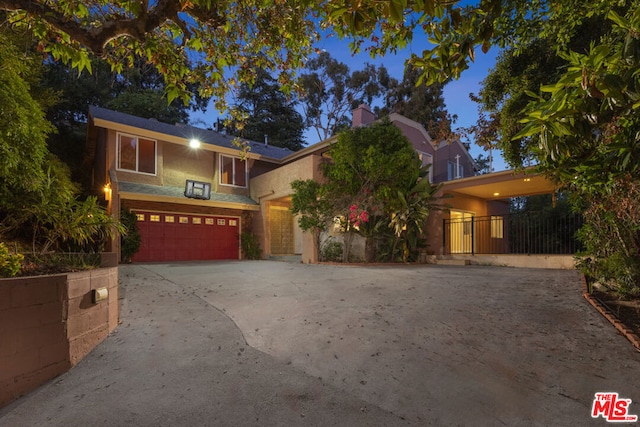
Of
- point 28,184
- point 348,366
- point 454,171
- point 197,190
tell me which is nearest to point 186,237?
point 197,190

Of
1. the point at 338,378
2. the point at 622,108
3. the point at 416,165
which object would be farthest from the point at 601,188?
the point at 416,165

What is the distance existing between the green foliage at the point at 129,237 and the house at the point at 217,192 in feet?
1.11

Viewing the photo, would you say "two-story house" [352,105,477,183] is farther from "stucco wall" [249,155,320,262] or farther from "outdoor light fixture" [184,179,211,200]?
"outdoor light fixture" [184,179,211,200]

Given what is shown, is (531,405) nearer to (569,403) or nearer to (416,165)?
(569,403)

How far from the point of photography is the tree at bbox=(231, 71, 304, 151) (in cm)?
3128

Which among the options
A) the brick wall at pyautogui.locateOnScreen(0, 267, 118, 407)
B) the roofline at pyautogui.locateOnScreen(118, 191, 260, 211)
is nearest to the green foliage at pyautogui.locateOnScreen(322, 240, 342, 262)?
the roofline at pyautogui.locateOnScreen(118, 191, 260, 211)

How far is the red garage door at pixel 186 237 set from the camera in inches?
544

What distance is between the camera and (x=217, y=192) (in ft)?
51.5

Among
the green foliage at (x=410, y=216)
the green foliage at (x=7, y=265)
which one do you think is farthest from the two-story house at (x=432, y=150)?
the green foliage at (x=7, y=265)

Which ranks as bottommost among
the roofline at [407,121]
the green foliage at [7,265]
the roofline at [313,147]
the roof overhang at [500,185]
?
the green foliage at [7,265]

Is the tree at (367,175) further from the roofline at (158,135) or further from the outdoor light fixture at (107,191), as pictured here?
the outdoor light fixture at (107,191)

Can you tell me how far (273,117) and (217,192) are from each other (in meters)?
18.0

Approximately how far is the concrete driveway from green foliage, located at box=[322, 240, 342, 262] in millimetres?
6959

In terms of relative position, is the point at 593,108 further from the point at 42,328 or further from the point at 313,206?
the point at 313,206
